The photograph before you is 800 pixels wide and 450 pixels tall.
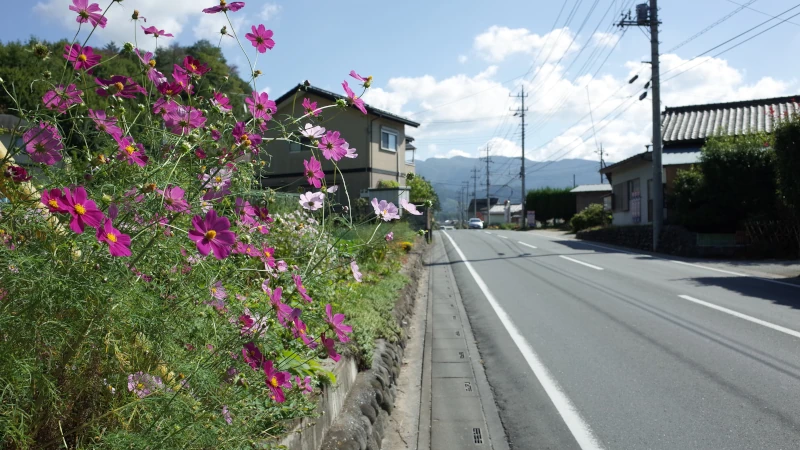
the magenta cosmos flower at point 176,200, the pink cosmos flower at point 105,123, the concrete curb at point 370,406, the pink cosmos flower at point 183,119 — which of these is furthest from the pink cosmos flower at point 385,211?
the concrete curb at point 370,406

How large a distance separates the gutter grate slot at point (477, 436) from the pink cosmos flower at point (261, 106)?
3011 millimetres

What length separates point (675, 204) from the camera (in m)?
21.1

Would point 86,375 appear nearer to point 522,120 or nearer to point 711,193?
point 711,193

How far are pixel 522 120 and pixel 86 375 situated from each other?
195 feet

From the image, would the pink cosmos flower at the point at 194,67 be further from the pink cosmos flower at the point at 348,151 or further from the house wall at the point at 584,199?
the house wall at the point at 584,199

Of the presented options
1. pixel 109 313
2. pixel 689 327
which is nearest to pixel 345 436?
pixel 109 313

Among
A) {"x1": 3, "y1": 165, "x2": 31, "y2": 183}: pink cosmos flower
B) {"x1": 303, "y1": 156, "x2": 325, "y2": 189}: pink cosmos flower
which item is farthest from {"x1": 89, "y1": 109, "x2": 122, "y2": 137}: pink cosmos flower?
{"x1": 303, "y1": 156, "x2": 325, "y2": 189}: pink cosmos flower

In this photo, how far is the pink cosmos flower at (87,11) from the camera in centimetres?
212

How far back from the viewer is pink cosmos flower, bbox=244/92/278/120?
8.51 feet

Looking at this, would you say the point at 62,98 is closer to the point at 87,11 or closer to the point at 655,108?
the point at 87,11

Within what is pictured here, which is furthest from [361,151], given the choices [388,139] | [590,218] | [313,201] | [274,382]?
[274,382]

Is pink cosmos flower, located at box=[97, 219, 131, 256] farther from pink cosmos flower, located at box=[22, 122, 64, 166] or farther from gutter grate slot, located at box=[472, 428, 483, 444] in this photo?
gutter grate slot, located at box=[472, 428, 483, 444]

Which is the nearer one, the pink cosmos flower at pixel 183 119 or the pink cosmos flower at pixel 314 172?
the pink cosmos flower at pixel 183 119

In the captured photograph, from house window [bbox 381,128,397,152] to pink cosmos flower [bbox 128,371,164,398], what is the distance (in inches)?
1079
